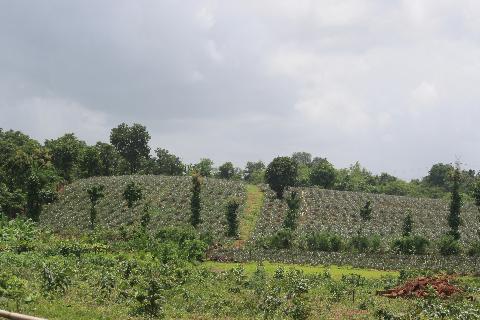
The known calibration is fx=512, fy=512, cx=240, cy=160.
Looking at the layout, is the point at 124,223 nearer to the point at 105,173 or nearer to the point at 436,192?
the point at 105,173

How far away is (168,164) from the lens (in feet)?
346

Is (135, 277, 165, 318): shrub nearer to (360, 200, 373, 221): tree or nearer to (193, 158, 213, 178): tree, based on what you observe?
(360, 200, 373, 221): tree

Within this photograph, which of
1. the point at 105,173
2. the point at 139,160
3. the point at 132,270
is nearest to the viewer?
the point at 132,270

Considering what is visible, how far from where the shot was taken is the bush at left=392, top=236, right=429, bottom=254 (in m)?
47.8

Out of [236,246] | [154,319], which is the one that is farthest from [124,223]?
[154,319]

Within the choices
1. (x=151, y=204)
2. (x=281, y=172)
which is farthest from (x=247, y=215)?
(x=151, y=204)

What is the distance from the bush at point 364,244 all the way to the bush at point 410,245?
1579 millimetres

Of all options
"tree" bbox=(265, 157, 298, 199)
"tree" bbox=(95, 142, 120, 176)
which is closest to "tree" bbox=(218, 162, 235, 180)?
"tree" bbox=(95, 142, 120, 176)

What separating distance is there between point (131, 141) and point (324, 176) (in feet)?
121

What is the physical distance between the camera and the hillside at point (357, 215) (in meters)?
58.4

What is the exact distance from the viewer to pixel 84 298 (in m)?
20.5

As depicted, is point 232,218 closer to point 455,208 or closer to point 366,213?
point 366,213

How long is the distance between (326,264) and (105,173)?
181 feet

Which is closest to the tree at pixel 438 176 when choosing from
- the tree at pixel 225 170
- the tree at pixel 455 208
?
the tree at pixel 225 170
